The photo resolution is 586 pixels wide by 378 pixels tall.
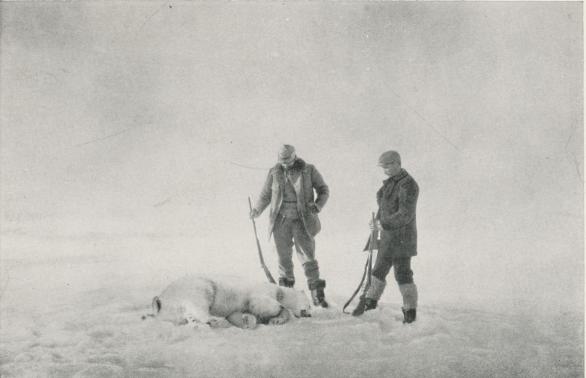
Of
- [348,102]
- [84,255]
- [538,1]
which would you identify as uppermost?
[538,1]

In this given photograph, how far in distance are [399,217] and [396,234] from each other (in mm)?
120

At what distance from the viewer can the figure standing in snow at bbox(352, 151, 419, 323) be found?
4.15 metres

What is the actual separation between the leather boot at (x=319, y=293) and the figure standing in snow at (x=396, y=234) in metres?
0.27

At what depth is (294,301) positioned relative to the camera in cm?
430

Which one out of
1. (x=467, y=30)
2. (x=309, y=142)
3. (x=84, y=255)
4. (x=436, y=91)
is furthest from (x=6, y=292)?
(x=467, y=30)

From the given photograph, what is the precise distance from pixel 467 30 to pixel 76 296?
3539 mm

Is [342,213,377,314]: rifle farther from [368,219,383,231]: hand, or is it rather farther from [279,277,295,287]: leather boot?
[279,277,295,287]: leather boot

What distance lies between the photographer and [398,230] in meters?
4.17

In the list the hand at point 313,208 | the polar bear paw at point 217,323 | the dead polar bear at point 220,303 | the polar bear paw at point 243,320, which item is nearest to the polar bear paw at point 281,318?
the dead polar bear at point 220,303

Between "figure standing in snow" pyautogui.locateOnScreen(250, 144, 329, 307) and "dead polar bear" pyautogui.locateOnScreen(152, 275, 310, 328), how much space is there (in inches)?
11.7

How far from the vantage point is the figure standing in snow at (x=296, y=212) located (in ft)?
14.7

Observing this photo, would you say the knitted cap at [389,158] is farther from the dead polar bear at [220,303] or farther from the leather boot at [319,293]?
the dead polar bear at [220,303]

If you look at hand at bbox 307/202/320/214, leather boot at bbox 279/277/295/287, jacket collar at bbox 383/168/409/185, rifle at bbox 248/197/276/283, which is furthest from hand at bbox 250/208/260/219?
jacket collar at bbox 383/168/409/185

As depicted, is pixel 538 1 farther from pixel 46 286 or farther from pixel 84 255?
pixel 46 286
